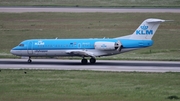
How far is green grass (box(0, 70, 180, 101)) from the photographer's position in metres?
25.2

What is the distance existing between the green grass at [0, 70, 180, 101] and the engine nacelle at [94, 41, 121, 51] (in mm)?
6867

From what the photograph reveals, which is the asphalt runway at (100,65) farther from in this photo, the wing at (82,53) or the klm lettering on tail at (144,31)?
the klm lettering on tail at (144,31)

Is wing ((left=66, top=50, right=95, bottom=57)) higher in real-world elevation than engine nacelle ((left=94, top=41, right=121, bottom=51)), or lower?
lower

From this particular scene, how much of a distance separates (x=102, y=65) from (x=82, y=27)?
93.3ft

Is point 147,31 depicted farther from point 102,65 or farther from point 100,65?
point 100,65

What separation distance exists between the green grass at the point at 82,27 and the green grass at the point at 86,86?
61.0 ft

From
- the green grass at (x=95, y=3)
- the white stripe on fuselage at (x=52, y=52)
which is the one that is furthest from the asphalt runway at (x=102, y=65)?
the green grass at (x=95, y=3)

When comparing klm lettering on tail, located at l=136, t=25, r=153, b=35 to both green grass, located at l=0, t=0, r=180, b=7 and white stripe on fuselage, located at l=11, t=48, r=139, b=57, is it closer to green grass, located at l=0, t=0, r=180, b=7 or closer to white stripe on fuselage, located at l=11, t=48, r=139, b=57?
white stripe on fuselage, located at l=11, t=48, r=139, b=57

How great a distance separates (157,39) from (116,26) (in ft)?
30.4

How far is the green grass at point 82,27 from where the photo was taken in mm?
59594

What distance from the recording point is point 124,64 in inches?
1656

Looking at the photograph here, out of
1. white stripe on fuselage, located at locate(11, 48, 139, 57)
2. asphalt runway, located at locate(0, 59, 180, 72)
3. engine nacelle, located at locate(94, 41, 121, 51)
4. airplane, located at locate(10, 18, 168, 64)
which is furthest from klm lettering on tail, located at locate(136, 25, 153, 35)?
A: asphalt runway, located at locate(0, 59, 180, 72)

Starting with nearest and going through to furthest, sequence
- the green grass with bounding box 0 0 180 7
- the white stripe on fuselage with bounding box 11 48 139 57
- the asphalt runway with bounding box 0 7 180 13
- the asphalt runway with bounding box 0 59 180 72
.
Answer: the asphalt runway with bounding box 0 59 180 72 < the white stripe on fuselage with bounding box 11 48 139 57 < the asphalt runway with bounding box 0 7 180 13 < the green grass with bounding box 0 0 180 7

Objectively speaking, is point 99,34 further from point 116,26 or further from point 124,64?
point 124,64
